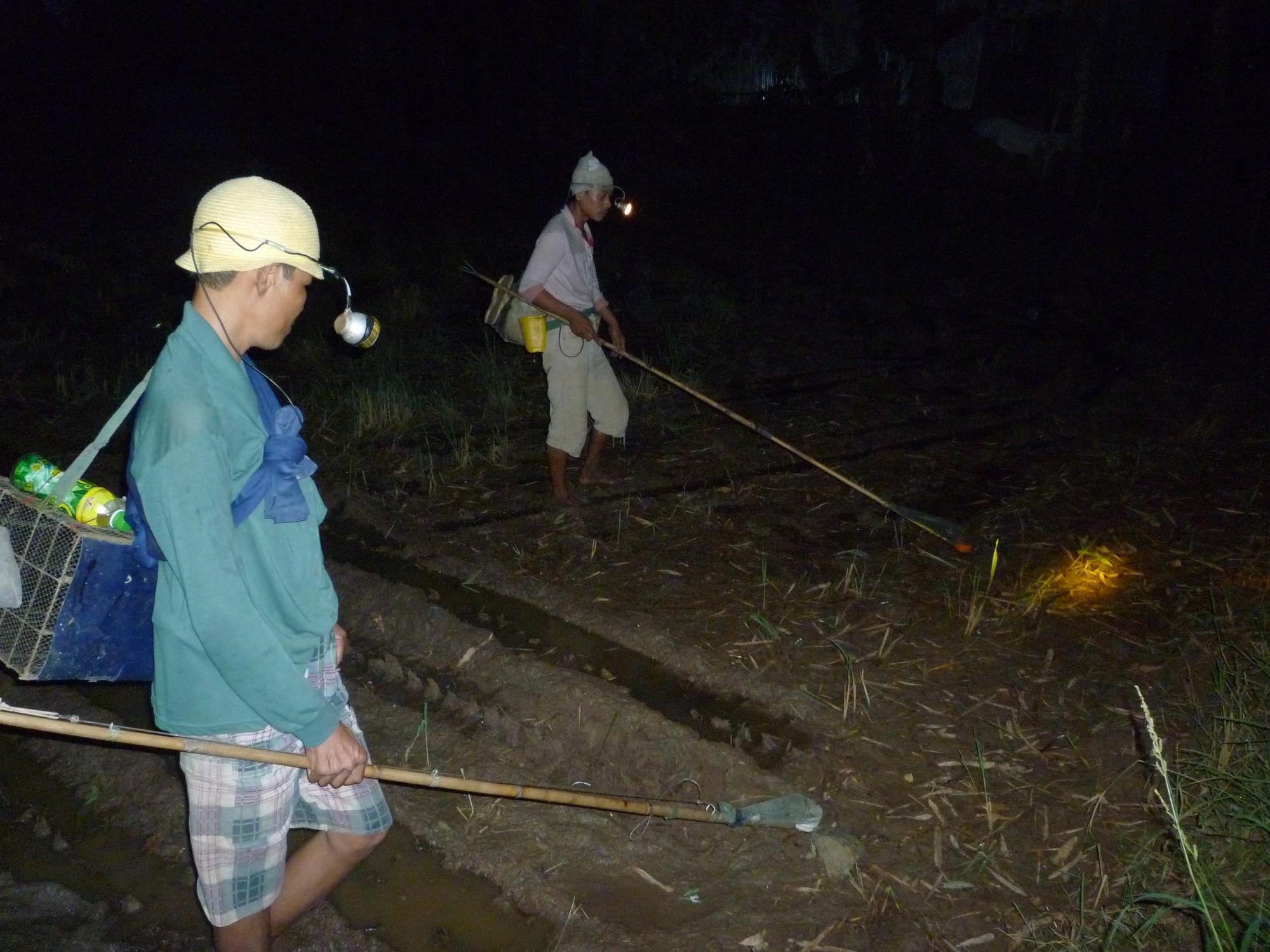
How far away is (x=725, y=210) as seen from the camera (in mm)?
16438

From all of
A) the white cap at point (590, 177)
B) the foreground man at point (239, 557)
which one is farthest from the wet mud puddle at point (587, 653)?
the white cap at point (590, 177)

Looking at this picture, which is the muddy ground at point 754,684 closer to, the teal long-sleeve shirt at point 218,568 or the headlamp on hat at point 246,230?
the teal long-sleeve shirt at point 218,568

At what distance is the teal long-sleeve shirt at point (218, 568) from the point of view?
6.64 feet

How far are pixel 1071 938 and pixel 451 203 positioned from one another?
50.2 feet

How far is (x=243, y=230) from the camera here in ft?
7.15

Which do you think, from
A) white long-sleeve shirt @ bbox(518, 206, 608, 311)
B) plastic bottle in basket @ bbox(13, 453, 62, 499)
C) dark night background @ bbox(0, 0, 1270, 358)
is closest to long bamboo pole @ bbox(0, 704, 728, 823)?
plastic bottle in basket @ bbox(13, 453, 62, 499)

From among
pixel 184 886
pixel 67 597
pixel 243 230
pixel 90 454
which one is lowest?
pixel 184 886

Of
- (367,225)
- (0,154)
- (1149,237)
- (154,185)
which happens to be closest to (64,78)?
(0,154)

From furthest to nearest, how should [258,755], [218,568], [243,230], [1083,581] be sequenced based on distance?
[1083,581] → [258,755] → [243,230] → [218,568]

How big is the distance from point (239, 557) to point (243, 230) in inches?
28.4

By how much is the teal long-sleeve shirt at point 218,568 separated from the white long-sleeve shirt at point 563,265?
11.4ft

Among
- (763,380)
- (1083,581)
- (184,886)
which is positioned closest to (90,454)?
(184,886)

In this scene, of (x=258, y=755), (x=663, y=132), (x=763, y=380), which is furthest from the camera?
(x=663, y=132)

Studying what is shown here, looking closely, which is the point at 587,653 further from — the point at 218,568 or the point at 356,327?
the point at 218,568
